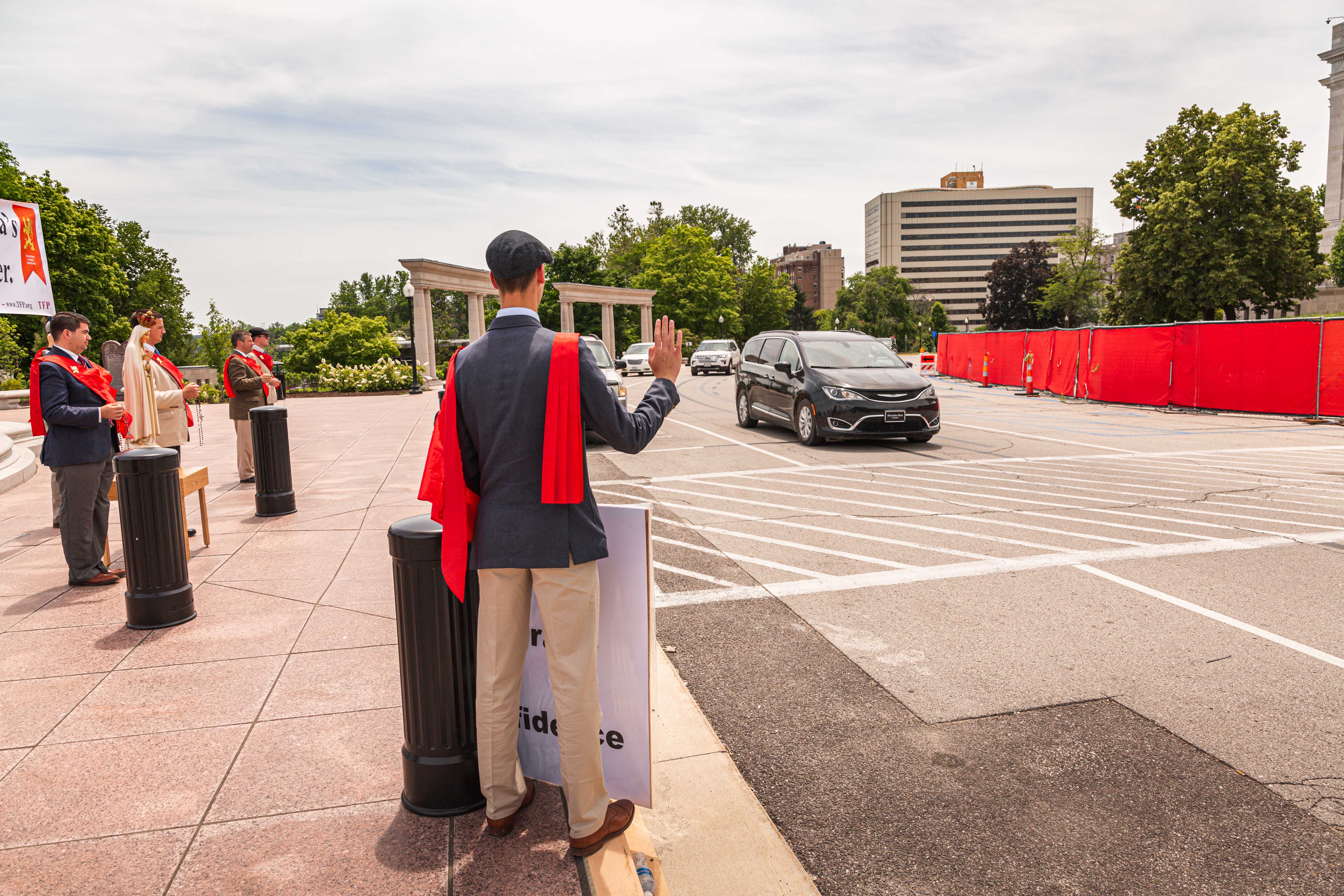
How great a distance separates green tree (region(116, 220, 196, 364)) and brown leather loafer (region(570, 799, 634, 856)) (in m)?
67.4

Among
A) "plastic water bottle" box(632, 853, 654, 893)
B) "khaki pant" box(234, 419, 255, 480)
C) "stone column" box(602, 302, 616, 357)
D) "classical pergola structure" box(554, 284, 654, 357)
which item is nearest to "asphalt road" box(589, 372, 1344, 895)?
"plastic water bottle" box(632, 853, 654, 893)

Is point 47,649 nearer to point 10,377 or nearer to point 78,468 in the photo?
point 78,468

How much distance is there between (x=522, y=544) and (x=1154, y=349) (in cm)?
2166

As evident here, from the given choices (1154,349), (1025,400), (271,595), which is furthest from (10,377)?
(1154,349)

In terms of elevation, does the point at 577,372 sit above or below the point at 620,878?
above

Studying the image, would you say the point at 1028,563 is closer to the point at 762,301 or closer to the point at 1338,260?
the point at 1338,260

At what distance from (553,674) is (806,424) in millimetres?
11166

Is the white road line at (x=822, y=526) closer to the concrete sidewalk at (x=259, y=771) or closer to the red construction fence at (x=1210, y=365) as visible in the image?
the concrete sidewalk at (x=259, y=771)

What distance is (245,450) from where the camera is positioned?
33.7 ft

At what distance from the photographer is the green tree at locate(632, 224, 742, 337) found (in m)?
72.6

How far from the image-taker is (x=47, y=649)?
15.2ft

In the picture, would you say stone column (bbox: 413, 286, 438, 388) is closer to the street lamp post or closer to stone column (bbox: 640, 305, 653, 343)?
the street lamp post

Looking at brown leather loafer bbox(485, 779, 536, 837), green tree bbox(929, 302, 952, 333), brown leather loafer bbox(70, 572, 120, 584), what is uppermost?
green tree bbox(929, 302, 952, 333)

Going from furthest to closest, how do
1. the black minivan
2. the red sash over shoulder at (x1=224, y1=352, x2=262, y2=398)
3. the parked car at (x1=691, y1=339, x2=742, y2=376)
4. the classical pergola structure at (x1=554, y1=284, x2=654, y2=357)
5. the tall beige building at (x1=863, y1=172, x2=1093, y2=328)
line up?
the tall beige building at (x1=863, y1=172, x2=1093, y2=328) < the classical pergola structure at (x1=554, y1=284, x2=654, y2=357) < the parked car at (x1=691, y1=339, x2=742, y2=376) < the black minivan < the red sash over shoulder at (x1=224, y1=352, x2=262, y2=398)
